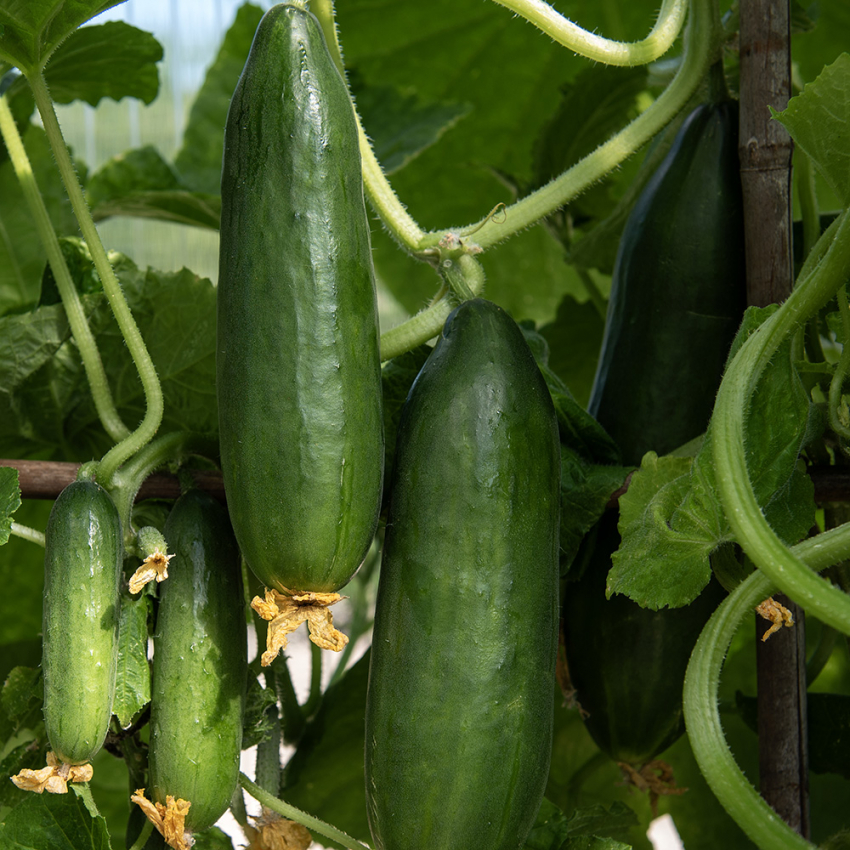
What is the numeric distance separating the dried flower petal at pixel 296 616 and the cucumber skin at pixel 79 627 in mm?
80

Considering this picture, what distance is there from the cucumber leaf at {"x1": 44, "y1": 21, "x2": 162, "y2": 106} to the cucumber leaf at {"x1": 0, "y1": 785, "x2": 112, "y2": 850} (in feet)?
1.80

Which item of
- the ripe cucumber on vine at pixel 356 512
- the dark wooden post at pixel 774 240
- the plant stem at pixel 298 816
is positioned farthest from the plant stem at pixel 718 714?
the plant stem at pixel 298 816

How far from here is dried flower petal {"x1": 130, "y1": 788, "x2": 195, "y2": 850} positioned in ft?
1.69

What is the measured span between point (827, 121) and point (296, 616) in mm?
380

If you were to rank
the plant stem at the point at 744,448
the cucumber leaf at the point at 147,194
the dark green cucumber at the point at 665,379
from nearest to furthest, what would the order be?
the plant stem at the point at 744,448 → the dark green cucumber at the point at 665,379 → the cucumber leaf at the point at 147,194

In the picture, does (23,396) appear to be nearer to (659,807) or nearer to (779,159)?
(779,159)

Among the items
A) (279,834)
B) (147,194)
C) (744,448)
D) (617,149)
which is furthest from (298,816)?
(147,194)

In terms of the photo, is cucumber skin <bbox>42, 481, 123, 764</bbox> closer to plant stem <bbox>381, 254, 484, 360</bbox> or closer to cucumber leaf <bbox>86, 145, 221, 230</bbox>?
plant stem <bbox>381, 254, 484, 360</bbox>

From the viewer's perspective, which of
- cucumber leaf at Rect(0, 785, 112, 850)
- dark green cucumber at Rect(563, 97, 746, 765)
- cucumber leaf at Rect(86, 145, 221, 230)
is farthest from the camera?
cucumber leaf at Rect(86, 145, 221, 230)

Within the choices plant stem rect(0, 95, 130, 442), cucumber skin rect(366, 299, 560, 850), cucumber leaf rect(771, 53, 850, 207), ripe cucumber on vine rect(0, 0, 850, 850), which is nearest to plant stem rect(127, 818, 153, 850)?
ripe cucumber on vine rect(0, 0, 850, 850)

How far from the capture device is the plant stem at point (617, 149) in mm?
614

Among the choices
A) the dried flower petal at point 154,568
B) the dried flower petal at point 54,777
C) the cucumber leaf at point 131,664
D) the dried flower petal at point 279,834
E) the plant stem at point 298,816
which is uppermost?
the dried flower petal at point 154,568

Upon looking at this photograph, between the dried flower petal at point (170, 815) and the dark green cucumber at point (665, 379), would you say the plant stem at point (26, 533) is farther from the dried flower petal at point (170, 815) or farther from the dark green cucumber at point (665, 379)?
the dark green cucumber at point (665, 379)

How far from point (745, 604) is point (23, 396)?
559 mm
